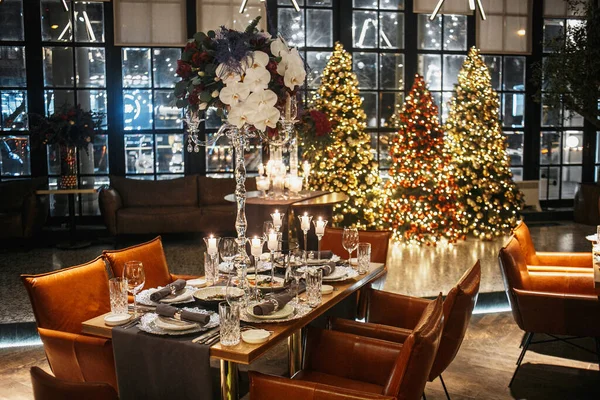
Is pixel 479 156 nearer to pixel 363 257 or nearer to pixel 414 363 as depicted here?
pixel 363 257

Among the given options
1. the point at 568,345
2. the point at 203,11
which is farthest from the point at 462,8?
the point at 568,345

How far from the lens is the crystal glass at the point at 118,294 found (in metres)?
2.93

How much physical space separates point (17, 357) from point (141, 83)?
5196 mm

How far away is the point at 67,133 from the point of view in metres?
7.91

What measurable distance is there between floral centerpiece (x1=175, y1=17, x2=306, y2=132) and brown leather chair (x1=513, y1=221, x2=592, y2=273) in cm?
236

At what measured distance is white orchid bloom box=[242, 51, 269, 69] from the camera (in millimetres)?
2758

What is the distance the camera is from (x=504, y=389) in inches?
153

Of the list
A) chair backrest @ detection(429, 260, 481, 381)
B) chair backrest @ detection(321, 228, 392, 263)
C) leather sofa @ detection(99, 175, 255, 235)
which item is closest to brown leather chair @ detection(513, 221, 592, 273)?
chair backrest @ detection(321, 228, 392, 263)

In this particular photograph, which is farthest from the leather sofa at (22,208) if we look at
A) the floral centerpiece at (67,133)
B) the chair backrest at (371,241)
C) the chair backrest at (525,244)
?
the chair backrest at (525,244)

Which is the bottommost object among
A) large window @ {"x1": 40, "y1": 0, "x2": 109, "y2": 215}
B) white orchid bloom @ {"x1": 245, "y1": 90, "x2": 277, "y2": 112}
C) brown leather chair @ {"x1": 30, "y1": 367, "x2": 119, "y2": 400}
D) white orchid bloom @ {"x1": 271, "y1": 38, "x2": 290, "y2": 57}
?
brown leather chair @ {"x1": 30, "y1": 367, "x2": 119, "y2": 400}

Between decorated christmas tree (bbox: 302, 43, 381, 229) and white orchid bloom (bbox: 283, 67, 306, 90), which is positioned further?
decorated christmas tree (bbox: 302, 43, 381, 229)

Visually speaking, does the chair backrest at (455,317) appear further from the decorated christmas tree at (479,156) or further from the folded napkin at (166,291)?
the decorated christmas tree at (479,156)

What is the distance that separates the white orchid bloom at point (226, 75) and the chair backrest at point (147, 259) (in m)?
1.39

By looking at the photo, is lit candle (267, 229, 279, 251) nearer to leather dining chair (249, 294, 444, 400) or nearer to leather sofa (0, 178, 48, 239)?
leather dining chair (249, 294, 444, 400)
